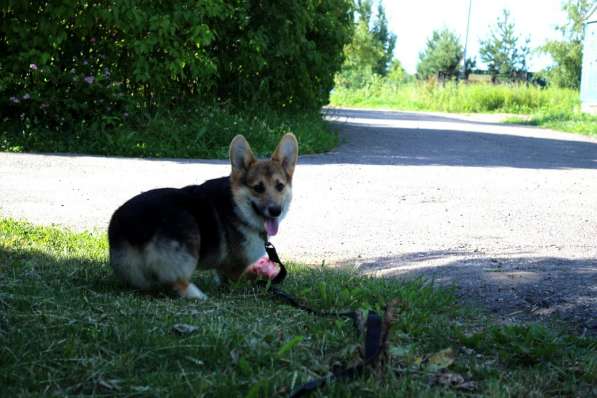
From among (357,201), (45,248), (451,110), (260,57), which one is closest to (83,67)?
(260,57)

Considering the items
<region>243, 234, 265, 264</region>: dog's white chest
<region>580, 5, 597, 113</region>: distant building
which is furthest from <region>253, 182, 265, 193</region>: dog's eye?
<region>580, 5, 597, 113</region>: distant building

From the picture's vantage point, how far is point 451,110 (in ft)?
138

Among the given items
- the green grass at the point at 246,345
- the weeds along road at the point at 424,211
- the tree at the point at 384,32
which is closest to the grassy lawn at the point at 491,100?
the weeds along road at the point at 424,211

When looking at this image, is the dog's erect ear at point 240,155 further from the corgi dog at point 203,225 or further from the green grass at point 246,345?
the green grass at point 246,345

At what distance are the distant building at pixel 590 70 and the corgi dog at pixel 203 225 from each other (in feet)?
107

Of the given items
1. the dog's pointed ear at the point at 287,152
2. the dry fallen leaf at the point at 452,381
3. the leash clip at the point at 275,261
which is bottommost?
the dry fallen leaf at the point at 452,381

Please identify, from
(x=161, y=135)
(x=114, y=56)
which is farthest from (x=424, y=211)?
(x=114, y=56)

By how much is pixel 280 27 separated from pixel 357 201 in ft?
26.5

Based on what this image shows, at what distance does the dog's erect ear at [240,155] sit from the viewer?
205 inches

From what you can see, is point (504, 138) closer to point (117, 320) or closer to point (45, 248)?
point (45, 248)

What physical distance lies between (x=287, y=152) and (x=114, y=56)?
10177 mm

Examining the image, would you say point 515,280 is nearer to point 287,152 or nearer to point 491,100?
point 287,152

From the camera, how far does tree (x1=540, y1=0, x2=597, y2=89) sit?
58.8m

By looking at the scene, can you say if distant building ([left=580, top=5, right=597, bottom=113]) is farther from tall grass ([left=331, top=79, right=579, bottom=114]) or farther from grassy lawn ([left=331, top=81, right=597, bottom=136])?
tall grass ([left=331, top=79, right=579, bottom=114])
